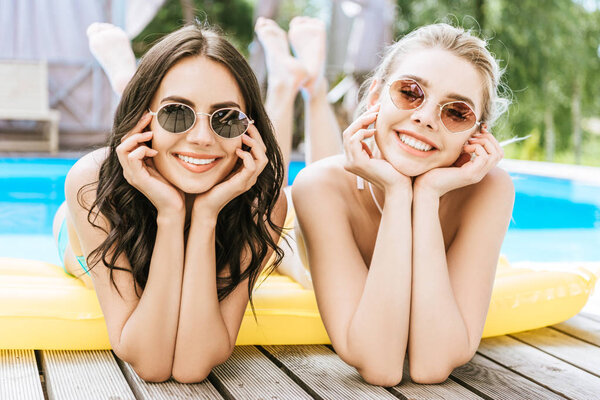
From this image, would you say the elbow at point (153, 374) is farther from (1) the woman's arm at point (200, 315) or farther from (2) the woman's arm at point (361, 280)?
(2) the woman's arm at point (361, 280)

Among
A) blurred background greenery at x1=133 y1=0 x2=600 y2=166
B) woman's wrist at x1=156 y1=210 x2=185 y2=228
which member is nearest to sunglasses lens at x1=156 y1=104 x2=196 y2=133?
woman's wrist at x1=156 y1=210 x2=185 y2=228

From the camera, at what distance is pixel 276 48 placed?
407cm

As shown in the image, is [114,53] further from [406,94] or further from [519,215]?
[519,215]

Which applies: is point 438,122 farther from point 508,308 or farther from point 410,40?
point 508,308

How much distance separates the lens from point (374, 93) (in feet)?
8.13

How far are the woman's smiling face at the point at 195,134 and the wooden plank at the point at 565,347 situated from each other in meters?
1.55

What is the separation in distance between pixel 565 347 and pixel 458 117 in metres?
1.17

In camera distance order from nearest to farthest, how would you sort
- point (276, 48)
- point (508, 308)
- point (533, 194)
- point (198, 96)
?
1. point (198, 96)
2. point (508, 308)
3. point (276, 48)
4. point (533, 194)

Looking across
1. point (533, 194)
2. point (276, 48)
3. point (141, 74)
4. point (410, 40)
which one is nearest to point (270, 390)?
point (141, 74)

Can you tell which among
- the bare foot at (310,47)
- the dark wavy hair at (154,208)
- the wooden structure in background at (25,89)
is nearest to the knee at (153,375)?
the dark wavy hair at (154,208)

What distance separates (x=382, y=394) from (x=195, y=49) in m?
1.24

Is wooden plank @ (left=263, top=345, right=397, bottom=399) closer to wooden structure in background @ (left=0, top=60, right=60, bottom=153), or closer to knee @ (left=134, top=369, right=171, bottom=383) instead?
knee @ (left=134, top=369, right=171, bottom=383)

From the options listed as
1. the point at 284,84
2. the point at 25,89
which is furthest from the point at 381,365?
the point at 25,89

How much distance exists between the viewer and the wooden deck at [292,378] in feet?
6.51
